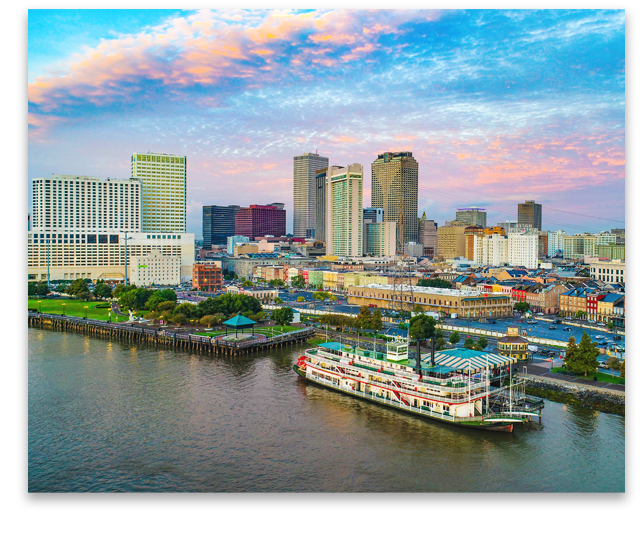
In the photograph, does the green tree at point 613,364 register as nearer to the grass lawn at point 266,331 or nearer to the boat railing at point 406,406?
the boat railing at point 406,406

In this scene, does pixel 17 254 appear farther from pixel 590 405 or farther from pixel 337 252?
pixel 337 252

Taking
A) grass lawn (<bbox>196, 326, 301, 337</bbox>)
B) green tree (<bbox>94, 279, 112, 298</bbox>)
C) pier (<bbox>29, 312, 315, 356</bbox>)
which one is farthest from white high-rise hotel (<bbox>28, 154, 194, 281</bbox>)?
grass lawn (<bbox>196, 326, 301, 337</bbox>)

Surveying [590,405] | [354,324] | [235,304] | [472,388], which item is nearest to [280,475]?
[472,388]

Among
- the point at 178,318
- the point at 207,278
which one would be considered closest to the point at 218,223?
the point at 207,278

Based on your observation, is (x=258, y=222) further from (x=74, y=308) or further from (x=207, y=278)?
(x=74, y=308)

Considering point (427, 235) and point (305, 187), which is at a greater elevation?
point (305, 187)

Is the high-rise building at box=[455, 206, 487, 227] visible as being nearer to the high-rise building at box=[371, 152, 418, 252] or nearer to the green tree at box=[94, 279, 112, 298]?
the high-rise building at box=[371, 152, 418, 252]
